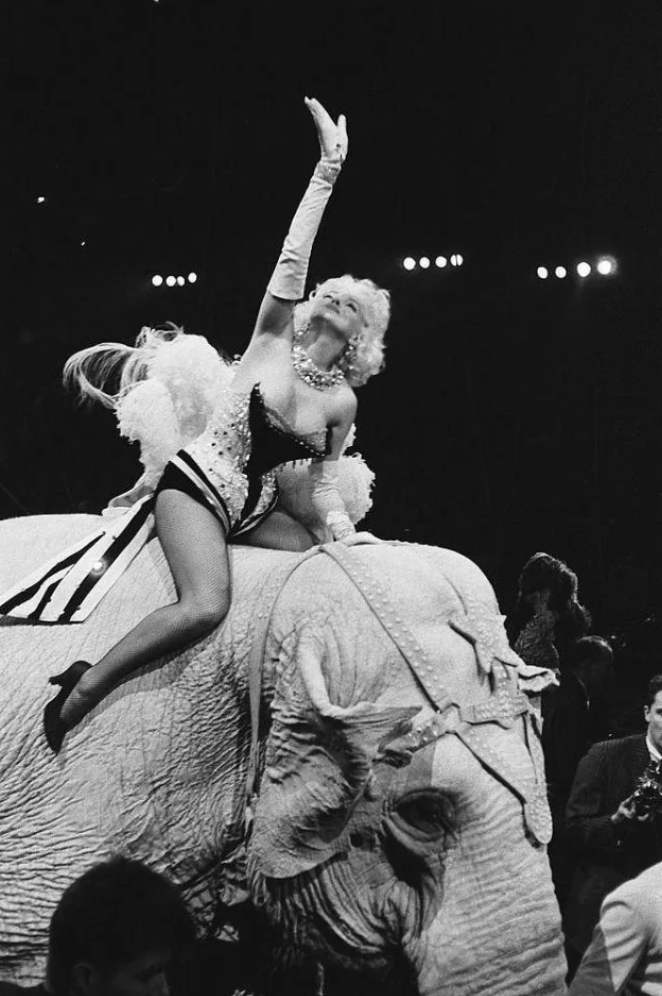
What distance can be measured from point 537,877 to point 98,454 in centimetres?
238

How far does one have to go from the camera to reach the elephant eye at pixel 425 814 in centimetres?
218

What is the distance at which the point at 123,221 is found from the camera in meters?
3.95

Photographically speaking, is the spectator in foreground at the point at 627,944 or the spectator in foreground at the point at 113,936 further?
the spectator in foreground at the point at 627,944

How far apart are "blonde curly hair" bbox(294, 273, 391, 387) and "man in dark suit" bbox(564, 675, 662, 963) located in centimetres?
103

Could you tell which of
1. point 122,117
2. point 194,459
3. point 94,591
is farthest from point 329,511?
point 122,117

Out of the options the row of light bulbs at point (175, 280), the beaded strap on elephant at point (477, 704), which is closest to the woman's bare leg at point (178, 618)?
the beaded strap on elephant at point (477, 704)

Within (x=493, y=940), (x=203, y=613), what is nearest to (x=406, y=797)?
(x=493, y=940)

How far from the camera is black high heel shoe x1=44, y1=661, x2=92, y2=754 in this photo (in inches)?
94.0

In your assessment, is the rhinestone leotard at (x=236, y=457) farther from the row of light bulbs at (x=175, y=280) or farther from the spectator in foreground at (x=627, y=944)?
the row of light bulbs at (x=175, y=280)

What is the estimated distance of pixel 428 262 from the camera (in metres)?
4.29

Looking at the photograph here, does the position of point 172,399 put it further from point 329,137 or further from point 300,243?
point 329,137

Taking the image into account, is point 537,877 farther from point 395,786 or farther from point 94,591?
point 94,591

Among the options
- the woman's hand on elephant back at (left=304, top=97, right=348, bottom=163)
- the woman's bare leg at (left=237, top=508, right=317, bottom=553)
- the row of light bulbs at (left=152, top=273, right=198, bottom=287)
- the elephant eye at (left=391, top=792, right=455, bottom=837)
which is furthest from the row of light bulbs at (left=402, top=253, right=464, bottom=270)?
the elephant eye at (left=391, top=792, right=455, bottom=837)

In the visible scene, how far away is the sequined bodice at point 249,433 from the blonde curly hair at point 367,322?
0.92 feet
